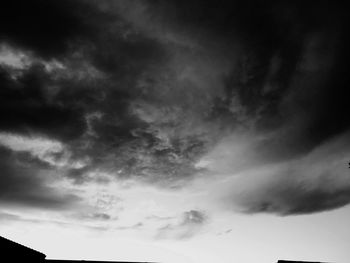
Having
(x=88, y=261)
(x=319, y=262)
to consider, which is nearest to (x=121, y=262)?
(x=88, y=261)

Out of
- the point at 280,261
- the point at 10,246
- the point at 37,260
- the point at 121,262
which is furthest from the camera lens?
the point at 121,262

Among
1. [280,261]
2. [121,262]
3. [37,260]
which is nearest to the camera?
[37,260]

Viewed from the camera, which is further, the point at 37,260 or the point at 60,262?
the point at 60,262

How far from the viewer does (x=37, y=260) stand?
26.2 meters

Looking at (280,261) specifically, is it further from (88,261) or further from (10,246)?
(10,246)

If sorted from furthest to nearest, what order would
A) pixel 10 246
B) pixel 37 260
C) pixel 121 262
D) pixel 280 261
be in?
pixel 121 262, pixel 280 261, pixel 37 260, pixel 10 246

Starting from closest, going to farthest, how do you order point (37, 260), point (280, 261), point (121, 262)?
1. point (37, 260)
2. point (280, 261)
3. point (121, 262)

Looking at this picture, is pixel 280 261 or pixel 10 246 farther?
pixel 280 261

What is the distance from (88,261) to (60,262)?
268 cm

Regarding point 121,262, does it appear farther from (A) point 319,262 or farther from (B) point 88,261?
(A) point 319,262

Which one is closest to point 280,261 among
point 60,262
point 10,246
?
point 60,262

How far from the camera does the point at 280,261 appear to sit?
2819 cm

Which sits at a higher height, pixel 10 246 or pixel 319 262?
pixel 319 262

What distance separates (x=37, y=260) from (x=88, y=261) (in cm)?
538
